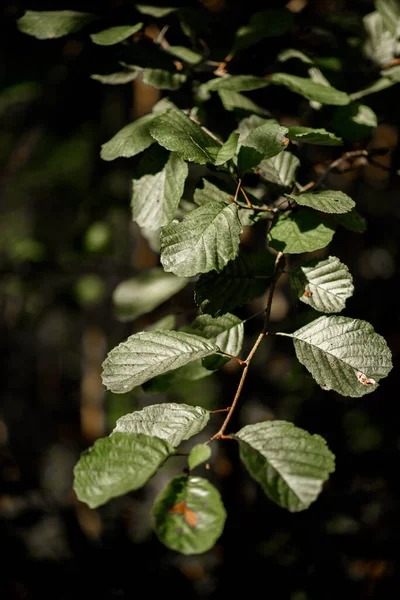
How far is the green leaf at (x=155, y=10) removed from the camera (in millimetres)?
893

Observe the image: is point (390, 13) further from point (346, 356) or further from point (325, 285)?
point (346, 356)

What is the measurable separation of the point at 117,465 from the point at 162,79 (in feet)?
2.25

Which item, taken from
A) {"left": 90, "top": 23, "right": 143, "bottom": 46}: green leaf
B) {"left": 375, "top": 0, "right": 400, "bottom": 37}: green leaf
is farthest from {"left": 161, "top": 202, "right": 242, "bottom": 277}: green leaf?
{"left": 375, "top": 0, "right": 400, "bottom": 37}: green leaf

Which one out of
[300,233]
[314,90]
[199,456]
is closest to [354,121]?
[314,90]

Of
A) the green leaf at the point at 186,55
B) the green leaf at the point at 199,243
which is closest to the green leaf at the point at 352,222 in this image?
the green leaf at the point at 199,243

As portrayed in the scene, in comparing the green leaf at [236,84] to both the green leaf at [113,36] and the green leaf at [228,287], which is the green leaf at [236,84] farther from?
the green leaf at [228,287]

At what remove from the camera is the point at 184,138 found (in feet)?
2.08

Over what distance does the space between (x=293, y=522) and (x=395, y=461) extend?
1.50ft

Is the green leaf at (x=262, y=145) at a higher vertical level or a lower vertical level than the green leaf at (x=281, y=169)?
higher

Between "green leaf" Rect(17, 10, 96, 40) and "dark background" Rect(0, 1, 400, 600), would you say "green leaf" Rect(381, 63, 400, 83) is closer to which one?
"dark background" Rect(0, 1, 400, 600)

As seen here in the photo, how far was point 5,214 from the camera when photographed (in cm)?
378

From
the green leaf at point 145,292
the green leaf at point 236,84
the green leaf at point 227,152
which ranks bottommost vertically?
the green leaf at point 145,292

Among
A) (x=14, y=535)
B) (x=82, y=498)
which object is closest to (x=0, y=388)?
(x=14, y=535)

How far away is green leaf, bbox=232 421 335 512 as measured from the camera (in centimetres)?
52
